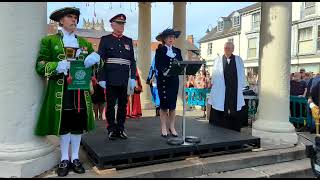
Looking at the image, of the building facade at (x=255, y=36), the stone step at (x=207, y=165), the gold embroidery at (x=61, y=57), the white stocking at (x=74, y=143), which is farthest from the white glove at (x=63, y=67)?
the building facade at (x=255, y=36)

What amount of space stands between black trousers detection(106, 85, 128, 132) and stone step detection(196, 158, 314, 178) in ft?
4.99

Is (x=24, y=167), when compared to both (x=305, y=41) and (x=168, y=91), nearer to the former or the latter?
(x=168, y=91)

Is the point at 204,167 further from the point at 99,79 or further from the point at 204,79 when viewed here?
the point at 204,79

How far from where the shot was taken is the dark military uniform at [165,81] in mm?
5402

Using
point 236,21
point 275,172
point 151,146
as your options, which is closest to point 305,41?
point 236,21

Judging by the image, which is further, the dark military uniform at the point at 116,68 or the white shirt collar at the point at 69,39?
the dark military uniform at the point at 116,68

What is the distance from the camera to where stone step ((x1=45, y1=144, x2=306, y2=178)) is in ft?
14.1

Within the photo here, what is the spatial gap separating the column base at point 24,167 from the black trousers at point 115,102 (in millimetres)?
1166

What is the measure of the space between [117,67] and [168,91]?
91cm

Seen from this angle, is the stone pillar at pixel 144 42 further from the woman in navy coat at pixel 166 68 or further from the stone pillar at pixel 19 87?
the stone pillar at pixel 19 87

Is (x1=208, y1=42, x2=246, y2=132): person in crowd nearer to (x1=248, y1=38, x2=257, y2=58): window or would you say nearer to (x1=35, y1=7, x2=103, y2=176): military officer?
(x1=35, y1=7, x2=103, y2=176): military officer

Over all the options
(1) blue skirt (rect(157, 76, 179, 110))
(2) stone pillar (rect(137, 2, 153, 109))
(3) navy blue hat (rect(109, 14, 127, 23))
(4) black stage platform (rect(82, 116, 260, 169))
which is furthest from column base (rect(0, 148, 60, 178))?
(2) stone pillar (rect(137, 2, 153, 109))

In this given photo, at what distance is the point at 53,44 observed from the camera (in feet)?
13.7

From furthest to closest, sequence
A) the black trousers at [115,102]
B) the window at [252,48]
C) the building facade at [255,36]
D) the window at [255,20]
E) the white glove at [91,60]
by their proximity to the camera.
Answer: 1. the window at [252,48]
2. the window at [255,20]
3. the building facade at [255,36]
4. the black trousers at [115,102]
5. the white glove at [91,60]
